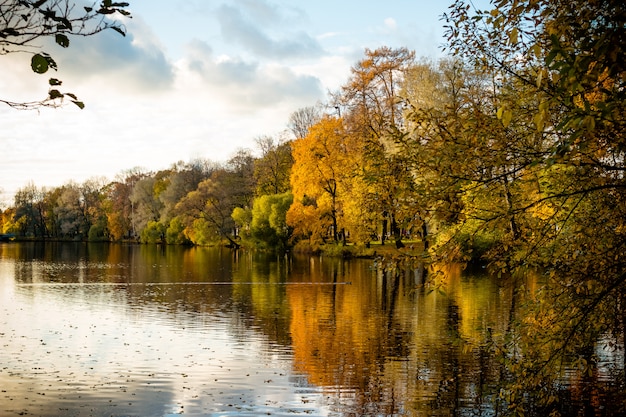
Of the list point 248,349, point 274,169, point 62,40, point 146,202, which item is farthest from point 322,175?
point 146,202

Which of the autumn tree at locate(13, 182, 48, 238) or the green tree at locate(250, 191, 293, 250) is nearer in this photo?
the green tree at locate(250, 191, 293, 250)

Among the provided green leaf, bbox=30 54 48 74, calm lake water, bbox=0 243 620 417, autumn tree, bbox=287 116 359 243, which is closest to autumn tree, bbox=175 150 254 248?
autumn tree, bbox=287 116 359 243

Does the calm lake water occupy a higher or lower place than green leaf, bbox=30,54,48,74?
lower

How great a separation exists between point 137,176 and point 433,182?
357 ft

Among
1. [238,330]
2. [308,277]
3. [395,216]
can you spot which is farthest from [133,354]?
[308,277]

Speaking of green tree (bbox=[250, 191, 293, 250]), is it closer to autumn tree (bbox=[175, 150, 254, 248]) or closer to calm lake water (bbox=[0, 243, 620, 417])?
autumn tree (bbox=[175, 150, 254, 248])

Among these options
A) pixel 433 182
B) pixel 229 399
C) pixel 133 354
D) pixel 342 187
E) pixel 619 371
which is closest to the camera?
pixel 433 182

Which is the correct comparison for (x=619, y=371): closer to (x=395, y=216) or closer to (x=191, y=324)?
(x=395, y=216)

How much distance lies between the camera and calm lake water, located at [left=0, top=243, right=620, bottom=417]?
1127cm

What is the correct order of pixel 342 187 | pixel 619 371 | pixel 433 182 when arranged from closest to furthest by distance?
1. pixel 433 182
2. pixel 619 371
3. pixel 342 187

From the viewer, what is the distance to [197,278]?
35.5 meters

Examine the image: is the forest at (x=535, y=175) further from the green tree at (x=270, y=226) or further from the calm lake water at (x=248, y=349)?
the green tree at (x=270, y=226)

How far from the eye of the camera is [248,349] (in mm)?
16094

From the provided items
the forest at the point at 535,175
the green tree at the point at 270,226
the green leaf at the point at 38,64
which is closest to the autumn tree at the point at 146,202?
the green tree at the point at 270,226
